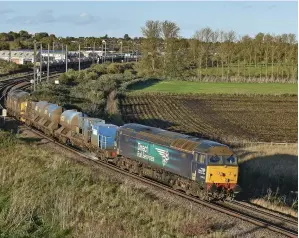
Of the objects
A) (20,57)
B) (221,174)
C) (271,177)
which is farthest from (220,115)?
(20,57)

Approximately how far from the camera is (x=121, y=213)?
20.5m

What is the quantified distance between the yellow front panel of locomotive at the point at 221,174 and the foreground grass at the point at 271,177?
230 centimetres

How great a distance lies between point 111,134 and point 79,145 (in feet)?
18.5

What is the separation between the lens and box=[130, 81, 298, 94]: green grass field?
3671 inches

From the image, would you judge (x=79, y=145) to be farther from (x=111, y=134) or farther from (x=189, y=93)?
(x=189, y=93)

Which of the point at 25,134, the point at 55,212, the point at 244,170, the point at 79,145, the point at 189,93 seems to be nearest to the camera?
the point at 55,212

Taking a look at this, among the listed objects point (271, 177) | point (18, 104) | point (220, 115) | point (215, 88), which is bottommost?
point (220, 115)

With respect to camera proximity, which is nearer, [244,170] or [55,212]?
[55,212]

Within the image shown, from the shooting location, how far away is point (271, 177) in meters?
30.2

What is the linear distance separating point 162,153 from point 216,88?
74789mm

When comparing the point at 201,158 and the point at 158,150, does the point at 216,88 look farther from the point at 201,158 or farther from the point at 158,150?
the point at 201,158

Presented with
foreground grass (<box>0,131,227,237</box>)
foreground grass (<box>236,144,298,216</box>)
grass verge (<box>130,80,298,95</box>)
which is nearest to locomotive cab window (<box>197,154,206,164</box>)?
foreground grass (<box>0,131,227,237</box>)

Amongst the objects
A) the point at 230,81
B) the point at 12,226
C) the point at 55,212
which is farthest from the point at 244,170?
the point at 230,81

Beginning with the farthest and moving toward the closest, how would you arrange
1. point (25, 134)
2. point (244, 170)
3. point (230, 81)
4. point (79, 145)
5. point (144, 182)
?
point (230, 81)
point (25, 134)
point (79, 145)
point (244, 170)
point (144, 182)
